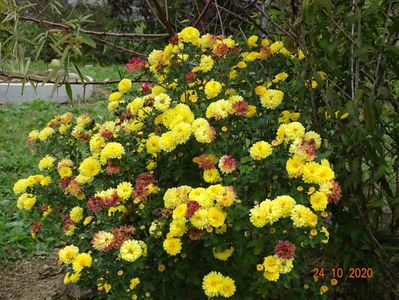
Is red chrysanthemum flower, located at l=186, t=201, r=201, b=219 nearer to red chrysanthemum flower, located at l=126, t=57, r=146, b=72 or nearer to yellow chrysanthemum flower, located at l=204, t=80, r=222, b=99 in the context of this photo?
yellow chrysanthemum flower, located at l=204, t=80, r=222, b=99

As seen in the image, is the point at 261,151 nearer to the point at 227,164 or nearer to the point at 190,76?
the point at 227,164

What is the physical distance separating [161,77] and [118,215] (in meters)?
0.71

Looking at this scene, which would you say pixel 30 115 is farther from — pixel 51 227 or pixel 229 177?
pixel 229 177

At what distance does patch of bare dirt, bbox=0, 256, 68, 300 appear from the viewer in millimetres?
3143

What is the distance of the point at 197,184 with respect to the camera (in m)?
2.34

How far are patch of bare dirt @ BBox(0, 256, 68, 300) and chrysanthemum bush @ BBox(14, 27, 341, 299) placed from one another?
64 centimetres

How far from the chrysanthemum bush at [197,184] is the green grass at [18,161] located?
1060mm

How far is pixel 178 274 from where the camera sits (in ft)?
6.81

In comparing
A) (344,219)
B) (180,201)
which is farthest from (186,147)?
(344,219)

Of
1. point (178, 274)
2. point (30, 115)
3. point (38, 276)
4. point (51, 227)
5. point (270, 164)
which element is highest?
point (270, 164)

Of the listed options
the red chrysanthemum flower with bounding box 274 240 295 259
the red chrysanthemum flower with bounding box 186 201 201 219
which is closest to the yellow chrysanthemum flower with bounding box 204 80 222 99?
the red chrysanthemum flower with bounding box 186 201 201 219

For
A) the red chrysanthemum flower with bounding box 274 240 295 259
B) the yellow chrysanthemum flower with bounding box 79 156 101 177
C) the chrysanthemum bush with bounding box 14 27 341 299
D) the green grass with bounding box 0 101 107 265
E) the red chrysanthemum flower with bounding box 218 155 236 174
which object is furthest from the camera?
the green grass with bounding box 0 101 107 265

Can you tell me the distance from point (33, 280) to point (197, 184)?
1.41 metres

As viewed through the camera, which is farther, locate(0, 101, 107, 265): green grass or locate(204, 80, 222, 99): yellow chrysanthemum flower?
locate(0, 101, 107, 265): green grass
